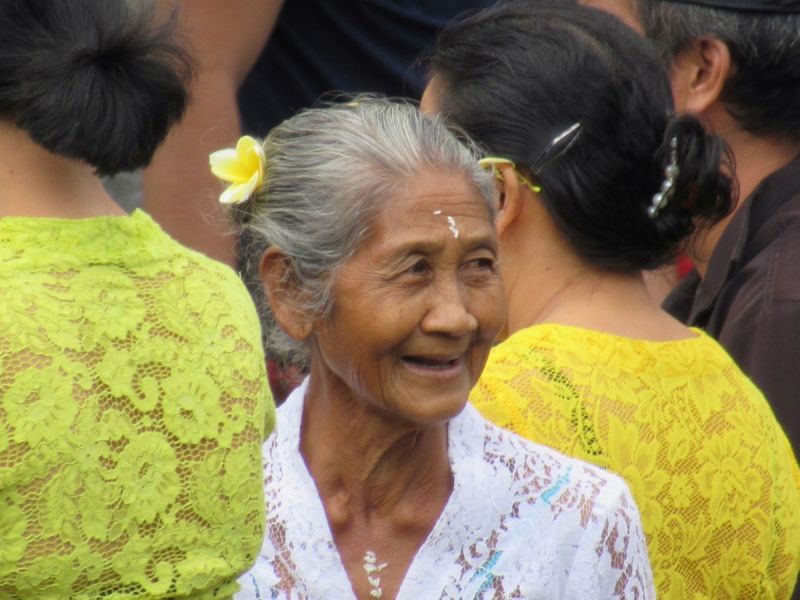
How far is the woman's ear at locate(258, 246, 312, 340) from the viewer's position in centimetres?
267

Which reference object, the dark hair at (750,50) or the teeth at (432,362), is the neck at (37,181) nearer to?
the teeth at (432,362)

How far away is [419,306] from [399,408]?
0.17 metres

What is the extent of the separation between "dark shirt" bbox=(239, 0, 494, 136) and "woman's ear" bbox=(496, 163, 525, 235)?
44.4 inches

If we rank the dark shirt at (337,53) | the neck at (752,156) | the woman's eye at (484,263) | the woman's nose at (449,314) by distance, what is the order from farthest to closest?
the dark shirt at (337,53) < the neck at (752,156) < the woman's eye at (484,263) < the woman's nose at (449,314)

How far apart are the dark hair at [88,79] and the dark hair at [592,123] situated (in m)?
0.95

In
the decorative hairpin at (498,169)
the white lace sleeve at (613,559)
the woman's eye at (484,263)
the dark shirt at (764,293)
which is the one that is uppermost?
the woman's eye at (484,263)

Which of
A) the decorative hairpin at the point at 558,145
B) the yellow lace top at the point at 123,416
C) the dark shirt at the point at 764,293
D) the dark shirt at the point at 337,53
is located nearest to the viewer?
the yellow lace top at the point at 123,416

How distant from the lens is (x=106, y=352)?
212 centimetres

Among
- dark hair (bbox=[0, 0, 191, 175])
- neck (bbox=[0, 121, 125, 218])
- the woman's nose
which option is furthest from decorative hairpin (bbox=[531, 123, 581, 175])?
neck (bbox=[0, 121, 125, 218])

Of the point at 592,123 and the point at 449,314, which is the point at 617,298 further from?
the point at 449,314

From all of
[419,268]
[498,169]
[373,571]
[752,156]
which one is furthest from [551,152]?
[752,156]

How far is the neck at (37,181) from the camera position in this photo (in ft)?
7.04

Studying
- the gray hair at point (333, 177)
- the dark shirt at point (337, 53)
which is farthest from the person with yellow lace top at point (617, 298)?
the dark shirt at point (337, 53)

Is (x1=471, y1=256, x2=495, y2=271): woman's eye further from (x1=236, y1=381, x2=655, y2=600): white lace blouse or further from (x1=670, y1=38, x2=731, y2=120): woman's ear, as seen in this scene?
(x1=670, y1=38, x2=731, y2=120): woman's ear
